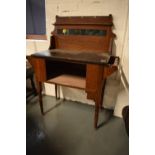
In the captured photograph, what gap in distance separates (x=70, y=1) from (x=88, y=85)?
3.86 feet

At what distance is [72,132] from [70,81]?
23.3 inches

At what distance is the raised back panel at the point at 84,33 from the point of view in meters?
1.81

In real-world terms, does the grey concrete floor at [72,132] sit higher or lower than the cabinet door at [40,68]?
lower

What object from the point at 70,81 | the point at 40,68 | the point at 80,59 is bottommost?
the point at 70,81

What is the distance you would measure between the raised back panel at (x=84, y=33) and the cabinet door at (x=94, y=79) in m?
0.48

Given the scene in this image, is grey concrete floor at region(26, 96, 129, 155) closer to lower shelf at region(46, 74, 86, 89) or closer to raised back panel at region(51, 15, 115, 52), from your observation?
lower shelf at region(46, 74, 86, 89)

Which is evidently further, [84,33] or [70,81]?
[84,33]

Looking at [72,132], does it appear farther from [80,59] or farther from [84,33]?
[84,33]

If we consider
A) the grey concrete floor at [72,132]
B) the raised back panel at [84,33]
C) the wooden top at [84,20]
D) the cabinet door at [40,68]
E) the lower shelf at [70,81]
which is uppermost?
the wooden top at [84,20]
